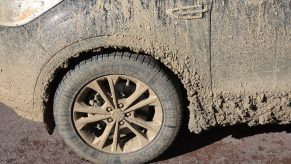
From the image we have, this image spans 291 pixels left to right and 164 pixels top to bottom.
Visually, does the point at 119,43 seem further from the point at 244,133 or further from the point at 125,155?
the point at 244,133

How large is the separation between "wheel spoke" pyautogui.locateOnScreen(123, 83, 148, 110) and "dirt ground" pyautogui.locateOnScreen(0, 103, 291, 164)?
568 mm

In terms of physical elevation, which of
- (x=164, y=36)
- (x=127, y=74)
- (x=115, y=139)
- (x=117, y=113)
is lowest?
(x=115, y=139)

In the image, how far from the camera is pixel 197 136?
3.91 meters

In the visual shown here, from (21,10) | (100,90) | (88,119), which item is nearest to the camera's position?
(21,10)

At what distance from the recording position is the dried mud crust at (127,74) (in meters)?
3.23

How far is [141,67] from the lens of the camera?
3230 millimetres

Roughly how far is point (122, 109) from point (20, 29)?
878mm

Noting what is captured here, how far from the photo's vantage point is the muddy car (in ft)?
10.0

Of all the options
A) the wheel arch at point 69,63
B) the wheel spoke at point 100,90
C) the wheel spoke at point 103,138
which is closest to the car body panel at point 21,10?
the wheel arch at point 69,63

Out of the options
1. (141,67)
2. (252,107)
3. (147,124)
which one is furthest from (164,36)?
(252,107)

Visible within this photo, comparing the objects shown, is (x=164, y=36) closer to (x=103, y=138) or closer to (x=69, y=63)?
(x=69, y=63)

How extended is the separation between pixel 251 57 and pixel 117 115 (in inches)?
39.6

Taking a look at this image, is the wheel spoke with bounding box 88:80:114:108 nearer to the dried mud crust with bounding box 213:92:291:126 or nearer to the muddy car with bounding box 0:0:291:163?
the muddy car with bounding box 0:0:291:163

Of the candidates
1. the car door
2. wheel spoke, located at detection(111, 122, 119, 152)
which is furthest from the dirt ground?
the car door
